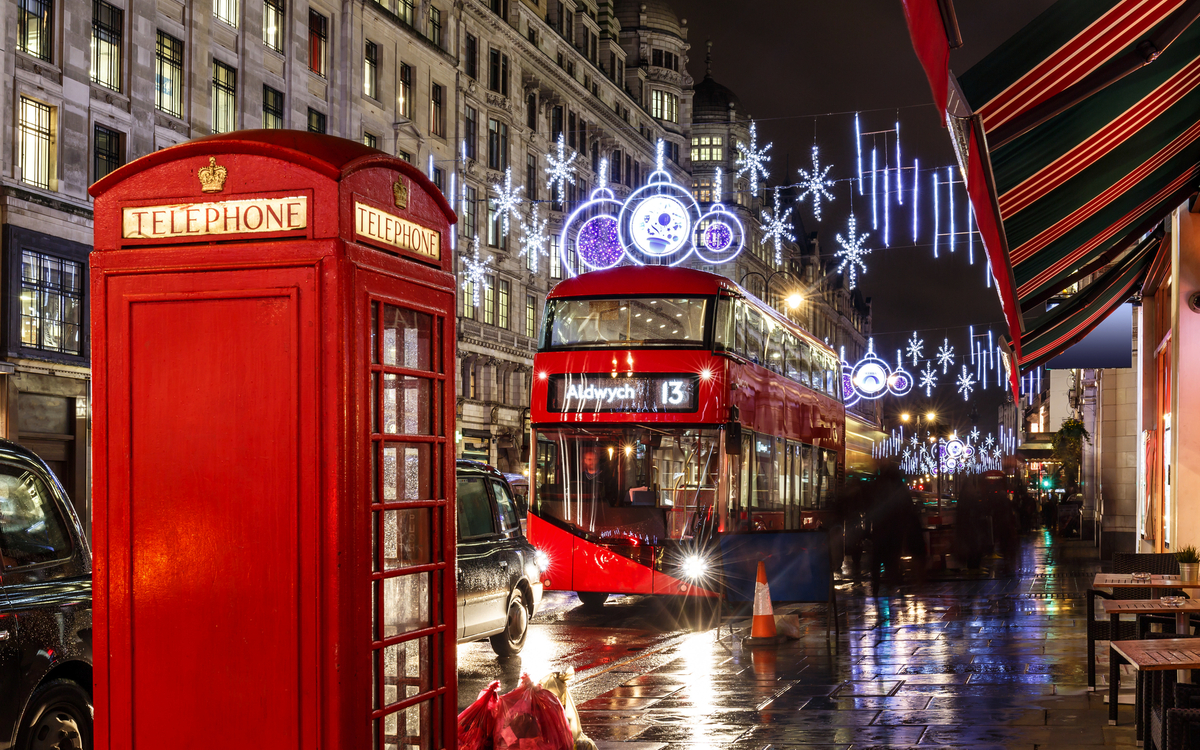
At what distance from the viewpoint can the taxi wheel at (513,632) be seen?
13047 millimetres

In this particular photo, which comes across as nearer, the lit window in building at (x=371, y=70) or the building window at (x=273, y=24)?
the building window at (x=273, y=24)

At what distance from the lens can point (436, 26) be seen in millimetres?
46906

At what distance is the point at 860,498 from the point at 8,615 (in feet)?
58.4

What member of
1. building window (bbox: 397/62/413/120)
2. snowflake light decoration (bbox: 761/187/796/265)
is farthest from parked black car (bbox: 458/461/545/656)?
building window (bbox: 397/62/413/120)

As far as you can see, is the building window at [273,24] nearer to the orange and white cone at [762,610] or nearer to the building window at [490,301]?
the building window at [490,301]

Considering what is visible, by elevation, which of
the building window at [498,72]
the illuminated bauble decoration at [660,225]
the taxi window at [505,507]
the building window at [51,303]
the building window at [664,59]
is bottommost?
the taxi window at [505,507]

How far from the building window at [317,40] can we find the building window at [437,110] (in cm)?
709

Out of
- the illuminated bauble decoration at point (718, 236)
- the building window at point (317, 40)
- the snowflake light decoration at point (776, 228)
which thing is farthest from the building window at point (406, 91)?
the illuminated bauble decoration at point (718, 236)

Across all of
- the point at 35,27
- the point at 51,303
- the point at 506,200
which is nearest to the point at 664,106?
the point at 506,200

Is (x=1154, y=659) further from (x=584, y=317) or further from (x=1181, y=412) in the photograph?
(x=584, y=317)

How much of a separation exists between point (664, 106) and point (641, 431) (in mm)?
57861

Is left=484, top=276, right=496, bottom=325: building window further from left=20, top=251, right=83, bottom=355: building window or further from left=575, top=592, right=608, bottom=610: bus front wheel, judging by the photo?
left=575, top=592, right=608, bottom=610: bus front wheel

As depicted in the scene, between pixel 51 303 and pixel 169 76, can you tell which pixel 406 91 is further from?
pixel 51 303

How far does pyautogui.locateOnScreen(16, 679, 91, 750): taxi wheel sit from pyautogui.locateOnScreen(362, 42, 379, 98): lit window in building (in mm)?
36365
